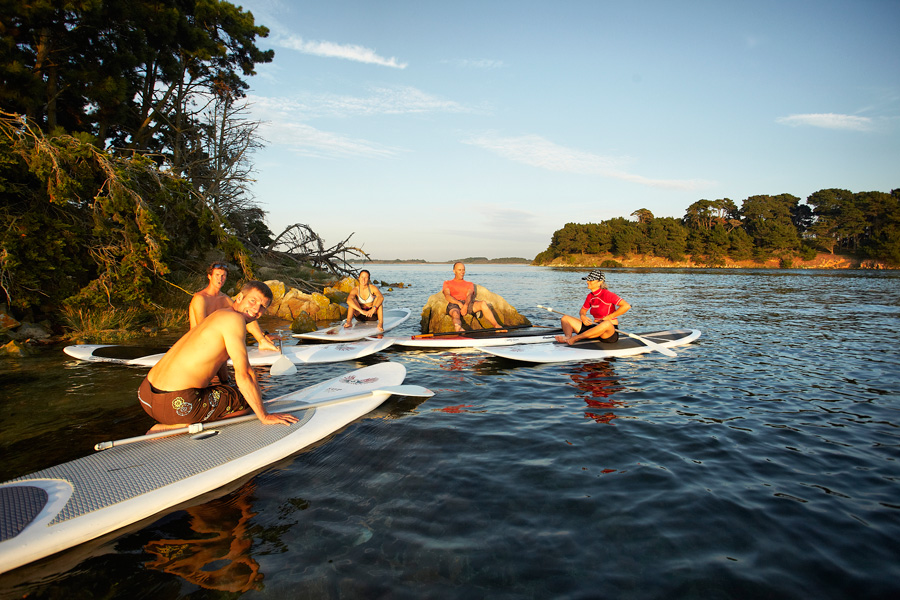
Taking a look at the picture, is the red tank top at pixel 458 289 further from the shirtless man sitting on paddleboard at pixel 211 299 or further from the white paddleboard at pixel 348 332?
the shirtless man sitting on paddleboard at pixel 211 299

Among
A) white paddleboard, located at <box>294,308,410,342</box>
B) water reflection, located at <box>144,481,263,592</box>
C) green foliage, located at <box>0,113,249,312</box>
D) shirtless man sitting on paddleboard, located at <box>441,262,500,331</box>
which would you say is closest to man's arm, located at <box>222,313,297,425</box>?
water reflection, located at <box>144,481,263,592</box>

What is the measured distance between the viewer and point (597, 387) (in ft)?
21.3

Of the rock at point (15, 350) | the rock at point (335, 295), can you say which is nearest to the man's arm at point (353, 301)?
the rock at point (335, 295)

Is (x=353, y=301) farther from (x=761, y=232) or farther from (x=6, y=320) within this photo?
(x=761, y=232)

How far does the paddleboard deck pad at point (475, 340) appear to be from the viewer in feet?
28.5

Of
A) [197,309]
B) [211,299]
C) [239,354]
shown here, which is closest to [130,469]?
[239,354]

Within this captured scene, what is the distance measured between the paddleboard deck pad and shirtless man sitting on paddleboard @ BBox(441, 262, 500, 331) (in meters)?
1.04

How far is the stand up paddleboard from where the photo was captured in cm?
772

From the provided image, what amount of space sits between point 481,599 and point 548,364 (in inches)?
231

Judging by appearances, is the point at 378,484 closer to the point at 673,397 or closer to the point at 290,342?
the point at 673,397

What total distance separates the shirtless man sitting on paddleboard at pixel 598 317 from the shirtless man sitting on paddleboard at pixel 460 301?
259 cm

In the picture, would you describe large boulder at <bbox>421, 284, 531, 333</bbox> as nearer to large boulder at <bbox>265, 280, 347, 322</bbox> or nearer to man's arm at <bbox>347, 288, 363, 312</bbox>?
man's arm at <bbox>347, 288, 363, 312</bbox>

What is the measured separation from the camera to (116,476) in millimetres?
3264

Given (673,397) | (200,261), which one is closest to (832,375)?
(673,397)
